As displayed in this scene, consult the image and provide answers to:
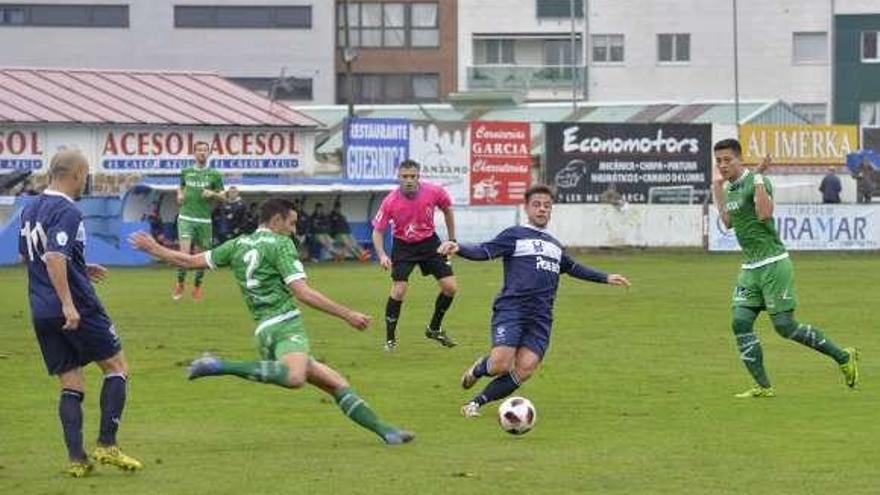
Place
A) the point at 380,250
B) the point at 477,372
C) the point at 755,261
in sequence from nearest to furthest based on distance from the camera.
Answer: the point at 477,372, the point at 755,261, the point at 380,250

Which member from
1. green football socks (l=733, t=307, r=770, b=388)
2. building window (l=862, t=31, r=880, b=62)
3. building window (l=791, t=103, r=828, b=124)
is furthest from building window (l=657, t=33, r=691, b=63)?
green football socks (l=733, t=307, r=770, b=388)

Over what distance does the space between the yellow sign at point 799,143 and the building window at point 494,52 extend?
37431mm

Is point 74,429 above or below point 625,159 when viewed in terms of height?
below

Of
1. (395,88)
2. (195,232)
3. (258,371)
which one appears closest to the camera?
(258,371)

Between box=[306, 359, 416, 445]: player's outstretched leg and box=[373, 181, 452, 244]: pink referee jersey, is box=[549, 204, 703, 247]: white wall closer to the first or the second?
box=[373, 181, 452, 244]: pink referee jersey

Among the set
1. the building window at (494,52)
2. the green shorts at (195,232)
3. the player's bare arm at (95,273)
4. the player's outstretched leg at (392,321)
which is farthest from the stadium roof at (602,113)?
the player's bare arm at (95,273)

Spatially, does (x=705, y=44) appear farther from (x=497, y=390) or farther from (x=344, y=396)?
(x=344, y=396)

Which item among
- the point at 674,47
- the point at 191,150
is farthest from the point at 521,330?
the point at 674,47

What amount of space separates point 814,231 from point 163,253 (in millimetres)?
36378

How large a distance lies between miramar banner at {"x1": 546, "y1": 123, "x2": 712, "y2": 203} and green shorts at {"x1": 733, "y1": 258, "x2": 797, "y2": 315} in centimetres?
3616

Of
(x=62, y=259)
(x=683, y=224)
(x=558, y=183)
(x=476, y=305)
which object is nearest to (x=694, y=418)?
(x=62, y=259)

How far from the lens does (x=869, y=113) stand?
3615 inches

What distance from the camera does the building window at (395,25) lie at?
9862 cm

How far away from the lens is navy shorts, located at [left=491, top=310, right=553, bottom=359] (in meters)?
14.7
